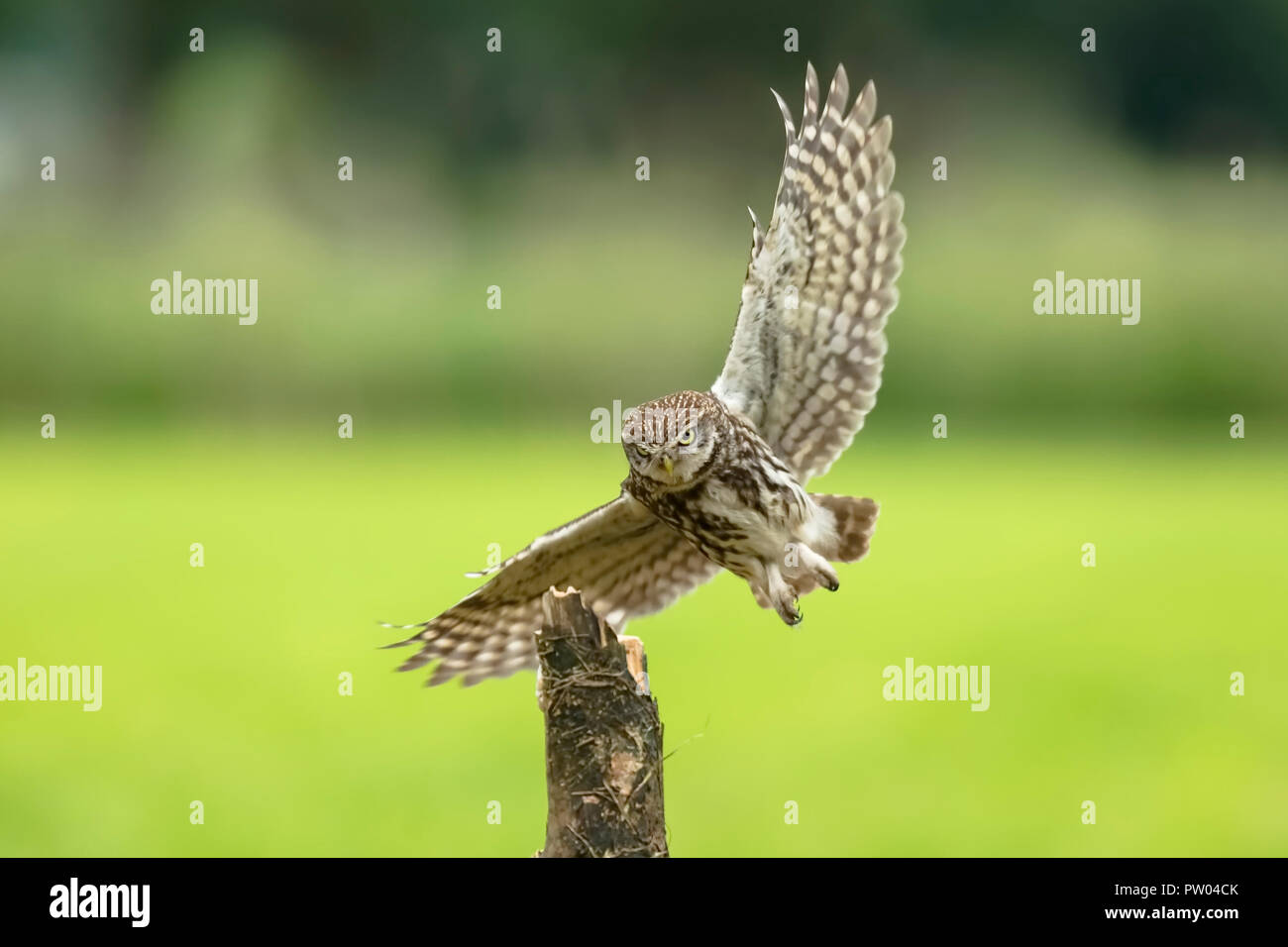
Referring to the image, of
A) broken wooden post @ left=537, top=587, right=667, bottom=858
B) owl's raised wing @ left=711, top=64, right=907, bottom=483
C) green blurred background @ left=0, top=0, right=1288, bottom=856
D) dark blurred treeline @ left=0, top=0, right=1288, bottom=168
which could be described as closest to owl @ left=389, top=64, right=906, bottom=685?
owl's raised wing @ left=711, top=64, right=907, bottom=483

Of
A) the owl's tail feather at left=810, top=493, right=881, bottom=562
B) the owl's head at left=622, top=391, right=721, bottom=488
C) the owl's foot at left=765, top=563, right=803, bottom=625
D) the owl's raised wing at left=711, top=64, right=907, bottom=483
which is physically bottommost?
the owl's foot at left=765, top=563, right=803, bottom=625

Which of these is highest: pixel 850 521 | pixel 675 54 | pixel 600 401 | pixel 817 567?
pixel 675 54

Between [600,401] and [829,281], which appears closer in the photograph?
[829,281]

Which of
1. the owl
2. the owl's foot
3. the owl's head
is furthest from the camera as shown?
the owl's foot

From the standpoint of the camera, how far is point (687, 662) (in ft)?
55.4

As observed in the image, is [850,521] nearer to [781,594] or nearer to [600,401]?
[781,594]

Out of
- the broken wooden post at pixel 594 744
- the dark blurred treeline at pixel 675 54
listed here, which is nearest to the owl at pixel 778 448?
the broken wooden post at pixel 594 744

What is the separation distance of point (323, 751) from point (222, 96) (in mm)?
18839

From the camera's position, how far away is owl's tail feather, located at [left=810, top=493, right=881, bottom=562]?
7426mm

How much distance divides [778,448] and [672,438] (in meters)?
1.20

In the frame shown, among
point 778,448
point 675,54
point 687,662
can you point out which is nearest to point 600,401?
point 687,662

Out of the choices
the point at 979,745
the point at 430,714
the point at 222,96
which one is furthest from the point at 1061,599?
the point at 222,96

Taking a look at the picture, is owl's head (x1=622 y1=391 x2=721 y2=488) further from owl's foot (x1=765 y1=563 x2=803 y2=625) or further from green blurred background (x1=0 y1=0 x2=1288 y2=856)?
green blurred background (x1=0 y1=0 x2=1288 y2=856)

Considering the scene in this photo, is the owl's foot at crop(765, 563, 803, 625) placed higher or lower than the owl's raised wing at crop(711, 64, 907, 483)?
lower
